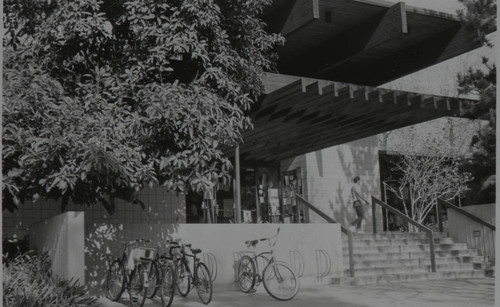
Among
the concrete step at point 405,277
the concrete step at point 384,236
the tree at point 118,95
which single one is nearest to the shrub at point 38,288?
the tree at point 118,95

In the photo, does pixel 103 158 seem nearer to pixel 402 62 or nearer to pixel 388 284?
pixel 388 284

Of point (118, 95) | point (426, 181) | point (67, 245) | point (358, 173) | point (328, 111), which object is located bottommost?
point (67, 245)

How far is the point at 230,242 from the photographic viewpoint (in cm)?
1047

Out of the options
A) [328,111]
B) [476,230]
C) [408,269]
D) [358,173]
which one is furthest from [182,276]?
[358,173]

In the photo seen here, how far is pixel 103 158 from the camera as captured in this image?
7.50m

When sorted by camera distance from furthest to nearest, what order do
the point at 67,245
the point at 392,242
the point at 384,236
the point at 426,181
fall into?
the point at 426,181 < the point at 384,236 < the point at 392,242 < the point at 67,245

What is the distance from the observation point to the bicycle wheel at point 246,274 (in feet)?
31.5

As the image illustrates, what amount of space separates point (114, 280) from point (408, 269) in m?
6.63

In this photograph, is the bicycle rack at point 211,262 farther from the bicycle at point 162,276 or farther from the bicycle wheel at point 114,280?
the bicycle at point 162,276

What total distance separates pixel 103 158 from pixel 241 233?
3.83m

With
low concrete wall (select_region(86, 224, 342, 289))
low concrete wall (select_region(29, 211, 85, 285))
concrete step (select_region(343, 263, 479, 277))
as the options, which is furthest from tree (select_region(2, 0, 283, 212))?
concrete step (select_region(343, 263, 479, 277))

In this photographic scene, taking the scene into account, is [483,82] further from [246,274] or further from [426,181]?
[426,181]

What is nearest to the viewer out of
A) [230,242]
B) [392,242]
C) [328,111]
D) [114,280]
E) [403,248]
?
[114,280]

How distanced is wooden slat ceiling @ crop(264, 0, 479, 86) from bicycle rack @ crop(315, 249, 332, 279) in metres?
4.64
